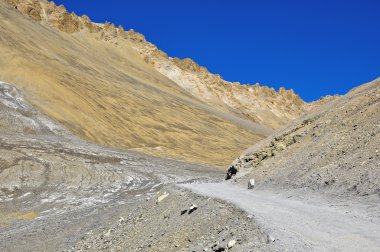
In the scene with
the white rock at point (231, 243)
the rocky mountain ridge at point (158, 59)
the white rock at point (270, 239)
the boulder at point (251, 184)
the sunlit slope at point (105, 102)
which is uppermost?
the rocky mountain ridge at point (158, 59)

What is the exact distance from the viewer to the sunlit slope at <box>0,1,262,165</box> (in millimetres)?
78312

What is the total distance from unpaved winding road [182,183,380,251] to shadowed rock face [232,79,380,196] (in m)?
1.96

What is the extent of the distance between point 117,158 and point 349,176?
4367 centimetres

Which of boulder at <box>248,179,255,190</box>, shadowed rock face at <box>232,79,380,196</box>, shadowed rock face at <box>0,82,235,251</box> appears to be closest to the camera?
shadowed rock face at <box>232,79,380,196</box>

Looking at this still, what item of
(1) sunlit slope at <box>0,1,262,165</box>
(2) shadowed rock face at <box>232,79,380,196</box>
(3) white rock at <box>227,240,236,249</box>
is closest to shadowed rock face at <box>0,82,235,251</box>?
(3) white rock at <box>227,240,236,249</box>

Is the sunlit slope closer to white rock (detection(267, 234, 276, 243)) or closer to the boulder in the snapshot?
the boulder

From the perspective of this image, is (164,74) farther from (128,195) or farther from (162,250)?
(162,250)

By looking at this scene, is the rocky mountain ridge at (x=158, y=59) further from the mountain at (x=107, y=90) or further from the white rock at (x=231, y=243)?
the white rock at (x=231, y=243)

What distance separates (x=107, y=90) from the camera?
104 m

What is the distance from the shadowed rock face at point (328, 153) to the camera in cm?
1775

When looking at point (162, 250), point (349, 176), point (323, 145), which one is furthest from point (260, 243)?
point (323, 145)

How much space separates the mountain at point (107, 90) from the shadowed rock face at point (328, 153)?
45.7 meters

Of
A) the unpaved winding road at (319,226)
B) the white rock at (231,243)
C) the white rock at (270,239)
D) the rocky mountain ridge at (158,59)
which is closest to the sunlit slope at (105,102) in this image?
the rocky mountain ridge at (158,59)

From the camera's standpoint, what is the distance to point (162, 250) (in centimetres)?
1406
